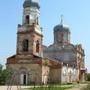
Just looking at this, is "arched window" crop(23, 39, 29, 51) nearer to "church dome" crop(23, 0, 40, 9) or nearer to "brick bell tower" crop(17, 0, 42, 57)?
"brick bell tower" crop(17, 0, 42, 57)

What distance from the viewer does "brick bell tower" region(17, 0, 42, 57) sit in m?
46.5

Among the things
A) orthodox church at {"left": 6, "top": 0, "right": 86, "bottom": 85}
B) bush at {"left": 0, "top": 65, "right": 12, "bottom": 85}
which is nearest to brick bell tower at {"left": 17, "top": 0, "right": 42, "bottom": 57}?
orthodox church at {"left": 6, "top": 0, "right": 86, "bottom": 85}

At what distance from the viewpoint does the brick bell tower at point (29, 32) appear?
46.5m

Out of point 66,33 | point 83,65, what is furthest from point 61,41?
point 83,65

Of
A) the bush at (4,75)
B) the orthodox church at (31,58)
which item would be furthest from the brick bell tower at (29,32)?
the bush at (4,75)

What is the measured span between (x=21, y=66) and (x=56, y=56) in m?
13.6

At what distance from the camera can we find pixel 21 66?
152 ft

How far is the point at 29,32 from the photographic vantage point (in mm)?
46812

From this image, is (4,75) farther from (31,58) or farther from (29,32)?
(29,32)

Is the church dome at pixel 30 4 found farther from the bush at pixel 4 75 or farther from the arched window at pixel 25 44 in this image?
the bush at pixel 4 75

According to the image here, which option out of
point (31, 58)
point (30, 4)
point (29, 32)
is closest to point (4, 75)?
point (31, 58)

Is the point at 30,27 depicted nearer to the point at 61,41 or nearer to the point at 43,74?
the point at 43,74

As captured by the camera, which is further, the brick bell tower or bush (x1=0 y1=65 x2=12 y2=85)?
the brick bell tower

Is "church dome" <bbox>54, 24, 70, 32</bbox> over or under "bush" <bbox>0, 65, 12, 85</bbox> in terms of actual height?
over
